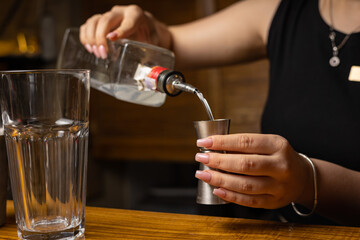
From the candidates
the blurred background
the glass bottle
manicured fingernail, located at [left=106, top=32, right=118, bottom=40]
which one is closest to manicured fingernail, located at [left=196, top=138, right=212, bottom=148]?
the glass bottle

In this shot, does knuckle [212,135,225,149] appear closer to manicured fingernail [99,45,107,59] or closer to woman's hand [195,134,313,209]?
woman's hand [195,134,313,209]

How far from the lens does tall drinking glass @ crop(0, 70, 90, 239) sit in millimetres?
500

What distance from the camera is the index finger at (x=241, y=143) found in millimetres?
514

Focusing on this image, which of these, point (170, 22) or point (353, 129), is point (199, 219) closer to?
point (353, 129)

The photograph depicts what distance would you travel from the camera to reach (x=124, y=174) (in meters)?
3.28

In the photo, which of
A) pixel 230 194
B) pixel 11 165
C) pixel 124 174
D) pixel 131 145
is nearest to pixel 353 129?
pixel 230 194

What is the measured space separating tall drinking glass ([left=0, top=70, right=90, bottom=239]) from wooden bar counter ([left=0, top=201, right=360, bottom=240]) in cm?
5

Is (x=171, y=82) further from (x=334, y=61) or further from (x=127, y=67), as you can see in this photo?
(x=334, y=61)

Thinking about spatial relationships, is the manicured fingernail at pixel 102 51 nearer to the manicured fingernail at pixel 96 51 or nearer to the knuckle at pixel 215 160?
the manicured fingernail at pixel 96 51

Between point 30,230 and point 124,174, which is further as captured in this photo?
point 124,174

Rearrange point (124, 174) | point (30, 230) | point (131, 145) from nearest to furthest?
point (30, 230), point (131, 145), point (124, 174)

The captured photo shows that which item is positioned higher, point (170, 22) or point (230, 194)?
point (170, 22)

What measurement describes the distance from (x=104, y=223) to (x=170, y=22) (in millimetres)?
2327

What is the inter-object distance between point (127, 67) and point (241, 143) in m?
0.45
